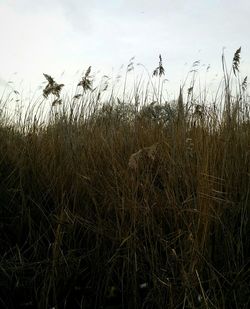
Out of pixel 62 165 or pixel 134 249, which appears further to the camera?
pixel 62 165

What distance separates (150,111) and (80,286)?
1.72 metres

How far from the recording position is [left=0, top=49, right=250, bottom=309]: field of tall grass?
239 cm

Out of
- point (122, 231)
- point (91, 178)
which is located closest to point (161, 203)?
point (122, 231)

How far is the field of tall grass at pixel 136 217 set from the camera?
7.83 feet

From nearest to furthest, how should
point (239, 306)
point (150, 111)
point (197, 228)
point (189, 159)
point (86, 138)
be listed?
1. point (239, 306)
2. point (197, 228)
3. point (189, 159)
4. point (86, 138)
5. point (150, 111)

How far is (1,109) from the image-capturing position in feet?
16.2

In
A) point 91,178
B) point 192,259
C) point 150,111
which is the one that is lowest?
point 192,259

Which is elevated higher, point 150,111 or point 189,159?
point 150,111

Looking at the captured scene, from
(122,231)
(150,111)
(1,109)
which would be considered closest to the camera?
(122,231)

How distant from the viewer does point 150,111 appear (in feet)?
12.8

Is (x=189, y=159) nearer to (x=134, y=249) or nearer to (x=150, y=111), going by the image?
(x=134, y=249)

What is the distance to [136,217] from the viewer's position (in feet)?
8.46

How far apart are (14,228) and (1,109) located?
222 centimetres

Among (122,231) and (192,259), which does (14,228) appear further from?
(192,259)
